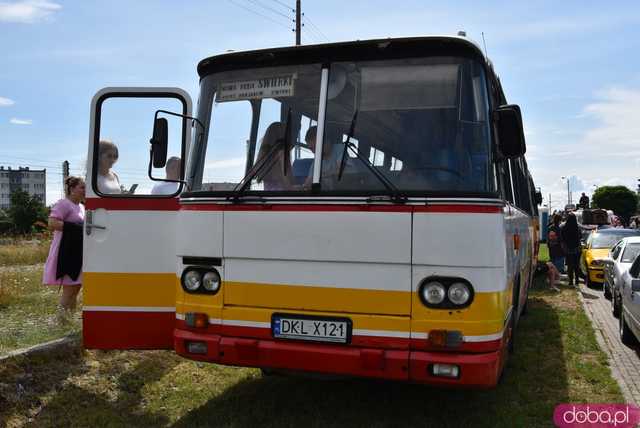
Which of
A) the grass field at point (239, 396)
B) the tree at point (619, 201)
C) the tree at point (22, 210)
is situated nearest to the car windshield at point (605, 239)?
the grass field at point (239, 396)

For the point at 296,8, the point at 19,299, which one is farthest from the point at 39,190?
the point at 19,299

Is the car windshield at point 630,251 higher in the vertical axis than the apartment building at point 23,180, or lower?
lower

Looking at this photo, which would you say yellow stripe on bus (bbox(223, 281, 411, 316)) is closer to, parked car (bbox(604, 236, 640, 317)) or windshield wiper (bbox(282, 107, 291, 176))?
windshield wiper (bbox(282, 107, 291, 176))

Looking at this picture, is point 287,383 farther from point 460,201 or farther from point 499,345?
point 460,201

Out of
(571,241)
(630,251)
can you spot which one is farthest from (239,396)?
(571,241)

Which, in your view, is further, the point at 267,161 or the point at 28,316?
the point at 28,316

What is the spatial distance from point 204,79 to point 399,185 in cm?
188

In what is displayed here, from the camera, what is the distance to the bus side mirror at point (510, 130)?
14.6 feet

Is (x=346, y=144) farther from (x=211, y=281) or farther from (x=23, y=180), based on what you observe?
(x=23, y=180)

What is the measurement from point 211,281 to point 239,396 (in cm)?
147

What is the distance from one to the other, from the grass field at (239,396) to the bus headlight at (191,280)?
1112 mm

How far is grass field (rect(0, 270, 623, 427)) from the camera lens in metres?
5.04

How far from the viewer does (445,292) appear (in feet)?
13.6

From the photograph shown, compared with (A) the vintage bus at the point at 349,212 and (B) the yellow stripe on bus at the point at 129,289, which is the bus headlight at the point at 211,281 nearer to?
(A) the vintage bus at the point at 349,212
